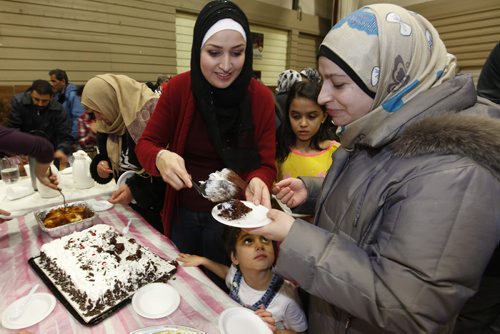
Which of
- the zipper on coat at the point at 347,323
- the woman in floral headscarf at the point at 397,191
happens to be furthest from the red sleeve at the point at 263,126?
the zipper on coat at the point at 347,323

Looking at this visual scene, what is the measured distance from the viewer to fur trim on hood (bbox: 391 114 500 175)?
2.48 ft

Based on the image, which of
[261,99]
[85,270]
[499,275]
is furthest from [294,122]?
[85,270]

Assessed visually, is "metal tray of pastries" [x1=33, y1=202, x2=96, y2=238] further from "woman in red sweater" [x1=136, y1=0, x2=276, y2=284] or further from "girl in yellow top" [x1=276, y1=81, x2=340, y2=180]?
"girl in yellow top" [x1=276, y1=81, x2=340, y2=180]

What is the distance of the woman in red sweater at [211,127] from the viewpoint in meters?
1.59

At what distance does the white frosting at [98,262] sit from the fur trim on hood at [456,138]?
1138mm

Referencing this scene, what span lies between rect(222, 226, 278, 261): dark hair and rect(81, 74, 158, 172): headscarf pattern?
3.84 ft

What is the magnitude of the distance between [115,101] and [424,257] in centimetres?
240

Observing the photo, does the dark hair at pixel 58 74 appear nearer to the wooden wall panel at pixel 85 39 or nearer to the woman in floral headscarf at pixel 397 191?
the wooden wall panel at pixel 85 39

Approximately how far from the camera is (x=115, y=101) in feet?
7.77

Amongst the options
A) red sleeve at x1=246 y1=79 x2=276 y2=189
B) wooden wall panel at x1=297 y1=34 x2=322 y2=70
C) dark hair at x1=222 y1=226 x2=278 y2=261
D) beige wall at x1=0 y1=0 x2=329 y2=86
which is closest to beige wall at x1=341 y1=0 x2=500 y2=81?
wooden wall panel at x1=297 y1=34 x2=322 y2=70

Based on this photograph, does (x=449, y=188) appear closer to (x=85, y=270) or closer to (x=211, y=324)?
(x=211, y=324)

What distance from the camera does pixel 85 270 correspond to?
4.12 feet

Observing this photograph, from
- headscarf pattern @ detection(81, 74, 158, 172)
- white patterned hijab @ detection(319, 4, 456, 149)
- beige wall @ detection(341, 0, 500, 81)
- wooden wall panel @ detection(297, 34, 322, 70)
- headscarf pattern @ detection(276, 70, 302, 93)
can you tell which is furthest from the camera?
wooden wall panel @ detection(297, 34, 322, 70)

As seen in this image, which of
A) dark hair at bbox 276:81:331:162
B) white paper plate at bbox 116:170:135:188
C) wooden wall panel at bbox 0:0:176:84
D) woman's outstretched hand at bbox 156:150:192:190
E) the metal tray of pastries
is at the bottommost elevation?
the metal tray of pastries
